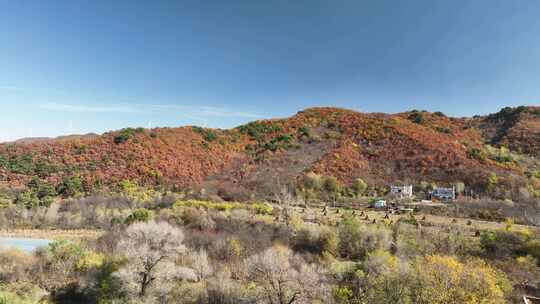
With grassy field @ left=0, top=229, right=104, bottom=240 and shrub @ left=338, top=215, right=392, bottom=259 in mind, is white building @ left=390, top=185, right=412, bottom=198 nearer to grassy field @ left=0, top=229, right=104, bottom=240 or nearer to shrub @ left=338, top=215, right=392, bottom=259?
shrub @ left=338, top=215, right=392, bottom=259

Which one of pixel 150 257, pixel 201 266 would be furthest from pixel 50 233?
pixel 201 266

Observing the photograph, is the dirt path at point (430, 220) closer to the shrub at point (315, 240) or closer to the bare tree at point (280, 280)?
the shrub at point (315, 240)

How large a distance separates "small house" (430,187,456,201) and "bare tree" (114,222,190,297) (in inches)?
1347

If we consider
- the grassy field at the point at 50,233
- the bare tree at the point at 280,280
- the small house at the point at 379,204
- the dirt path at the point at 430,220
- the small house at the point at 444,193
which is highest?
the small house at the point at 444,193

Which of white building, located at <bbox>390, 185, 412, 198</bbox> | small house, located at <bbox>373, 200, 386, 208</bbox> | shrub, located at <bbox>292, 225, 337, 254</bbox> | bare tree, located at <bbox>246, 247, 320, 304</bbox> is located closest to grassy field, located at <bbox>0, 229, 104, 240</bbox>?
shrub, located at <bbox>292, 225, 337, 254</bbox>

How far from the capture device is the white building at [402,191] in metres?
41.8

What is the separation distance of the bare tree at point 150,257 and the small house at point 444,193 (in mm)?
34209

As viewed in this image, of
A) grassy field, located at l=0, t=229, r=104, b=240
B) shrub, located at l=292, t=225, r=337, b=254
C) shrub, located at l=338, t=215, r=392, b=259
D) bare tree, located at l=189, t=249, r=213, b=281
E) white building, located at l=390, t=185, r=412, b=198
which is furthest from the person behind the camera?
white building, located at l=390, t=185, r=412, b=198

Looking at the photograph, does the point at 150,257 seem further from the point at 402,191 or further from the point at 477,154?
the point at 477,154

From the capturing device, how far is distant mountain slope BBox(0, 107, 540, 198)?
145ft

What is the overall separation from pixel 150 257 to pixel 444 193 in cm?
3744

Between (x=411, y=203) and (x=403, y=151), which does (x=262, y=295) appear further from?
(x=403, y=151)

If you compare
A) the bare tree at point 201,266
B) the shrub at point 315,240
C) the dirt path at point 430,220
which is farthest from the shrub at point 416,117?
the bare tree at point 201,266

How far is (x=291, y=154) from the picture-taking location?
5759 centimetres
